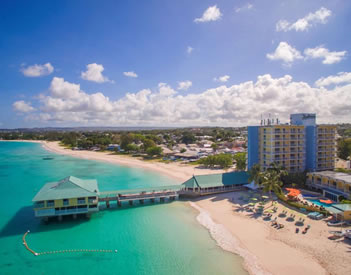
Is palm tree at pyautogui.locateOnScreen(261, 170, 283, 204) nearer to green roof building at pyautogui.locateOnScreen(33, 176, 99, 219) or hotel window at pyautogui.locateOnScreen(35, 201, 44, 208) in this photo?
green roof building at pyautogui.locateOnScreen(33, 176, 99, 219)

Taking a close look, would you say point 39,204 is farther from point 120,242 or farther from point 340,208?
point 340,208

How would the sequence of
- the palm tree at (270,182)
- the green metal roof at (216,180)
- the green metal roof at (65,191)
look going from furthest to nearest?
the green metal roof at (216,180) → the palm tree at (270,182) → the green metal roof at (65,191)

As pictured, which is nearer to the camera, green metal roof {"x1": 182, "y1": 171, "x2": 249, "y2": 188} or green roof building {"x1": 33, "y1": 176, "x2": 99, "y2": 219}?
green roof building {"x1": 33, "y1": 176, "x2": 99, "y2": 219}

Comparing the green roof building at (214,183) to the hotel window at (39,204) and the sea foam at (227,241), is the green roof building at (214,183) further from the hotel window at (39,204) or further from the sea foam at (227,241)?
the hotel window at (39,204)

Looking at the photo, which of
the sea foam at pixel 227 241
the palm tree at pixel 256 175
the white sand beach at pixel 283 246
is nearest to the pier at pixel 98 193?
the palm tree at pixel 256 175

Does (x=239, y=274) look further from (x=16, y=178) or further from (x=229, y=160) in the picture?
(x=16, y=178)

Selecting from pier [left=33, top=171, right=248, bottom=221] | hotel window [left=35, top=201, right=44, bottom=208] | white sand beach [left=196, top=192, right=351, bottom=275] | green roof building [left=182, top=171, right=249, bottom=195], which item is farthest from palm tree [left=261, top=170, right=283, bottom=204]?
hotel window [left=35, top=201, right=44, bottom=208]
